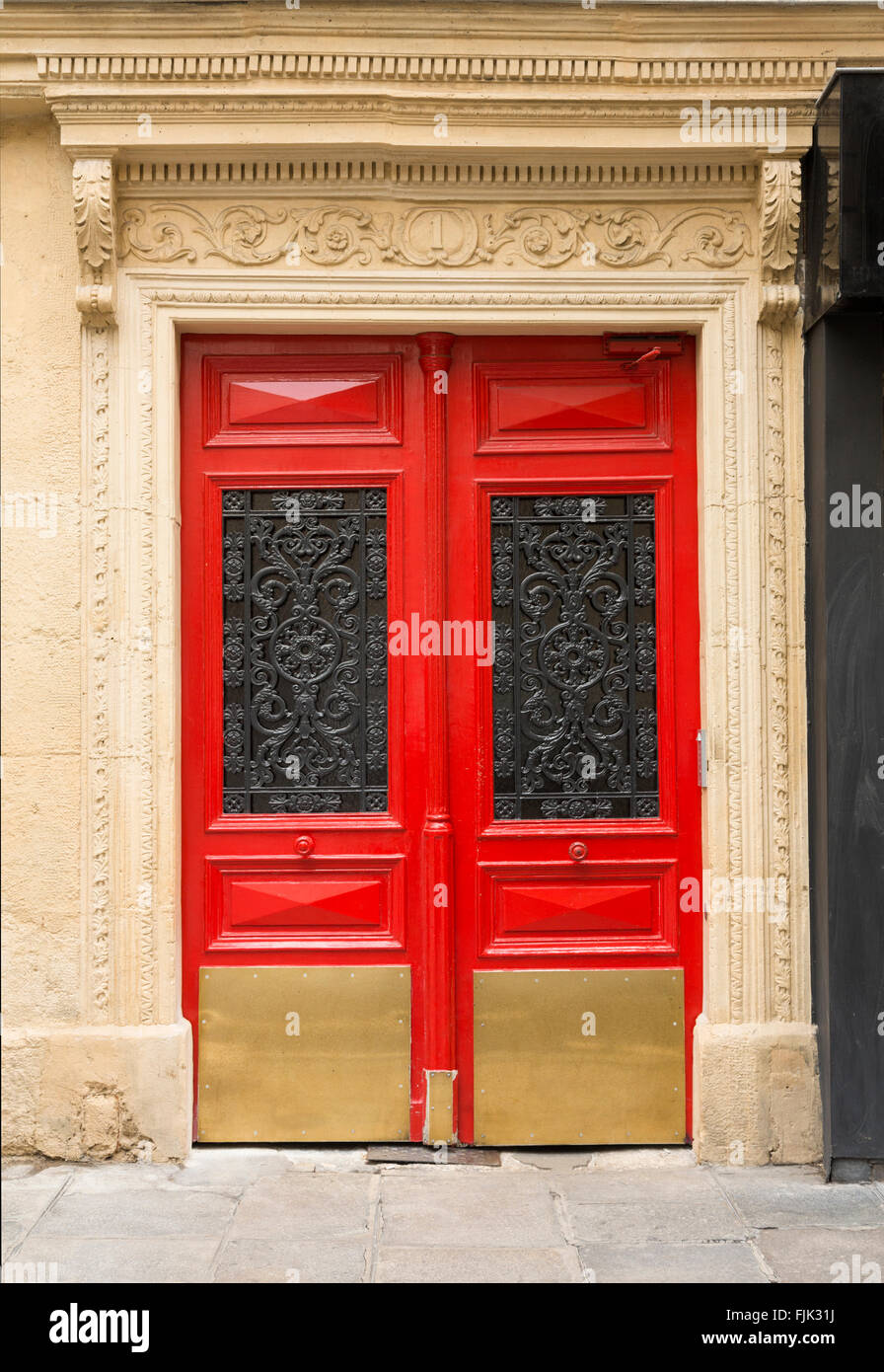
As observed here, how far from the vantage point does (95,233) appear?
4629mm

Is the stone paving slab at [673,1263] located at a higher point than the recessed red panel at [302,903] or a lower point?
lower

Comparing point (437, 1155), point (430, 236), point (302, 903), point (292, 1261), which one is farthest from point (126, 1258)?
point (430, 236)

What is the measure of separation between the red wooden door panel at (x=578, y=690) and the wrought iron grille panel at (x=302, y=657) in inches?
13.6

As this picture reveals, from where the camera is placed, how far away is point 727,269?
4.82 metres

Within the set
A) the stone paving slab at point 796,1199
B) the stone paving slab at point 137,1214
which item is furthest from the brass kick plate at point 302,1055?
the stone paving slab at point 796,1199

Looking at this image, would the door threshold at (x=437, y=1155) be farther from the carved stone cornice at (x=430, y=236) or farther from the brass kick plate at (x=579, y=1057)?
the carved stone cornice at (x=430, y=236)

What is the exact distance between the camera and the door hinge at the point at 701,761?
4.86 metres

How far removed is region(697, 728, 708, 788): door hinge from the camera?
4863mm

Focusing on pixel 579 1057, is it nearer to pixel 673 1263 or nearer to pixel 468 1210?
pixel 468 1210

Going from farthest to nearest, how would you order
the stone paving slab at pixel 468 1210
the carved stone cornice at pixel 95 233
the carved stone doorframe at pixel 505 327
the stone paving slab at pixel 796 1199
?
the carved stone doorframe at pixel 505 327 → the carved stone cornice at pixel 95 233 → the stone paving slab at pixel 796 1199 → the stone paving slab at pixel 468 1210

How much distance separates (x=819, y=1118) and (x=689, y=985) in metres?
0.67

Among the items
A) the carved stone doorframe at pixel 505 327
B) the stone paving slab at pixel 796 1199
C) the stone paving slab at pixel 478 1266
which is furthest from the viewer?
the carved stone doorframe at pixel 505 327

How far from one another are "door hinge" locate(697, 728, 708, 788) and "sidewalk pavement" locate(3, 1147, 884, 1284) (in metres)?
1.45

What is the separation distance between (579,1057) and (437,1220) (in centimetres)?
93
